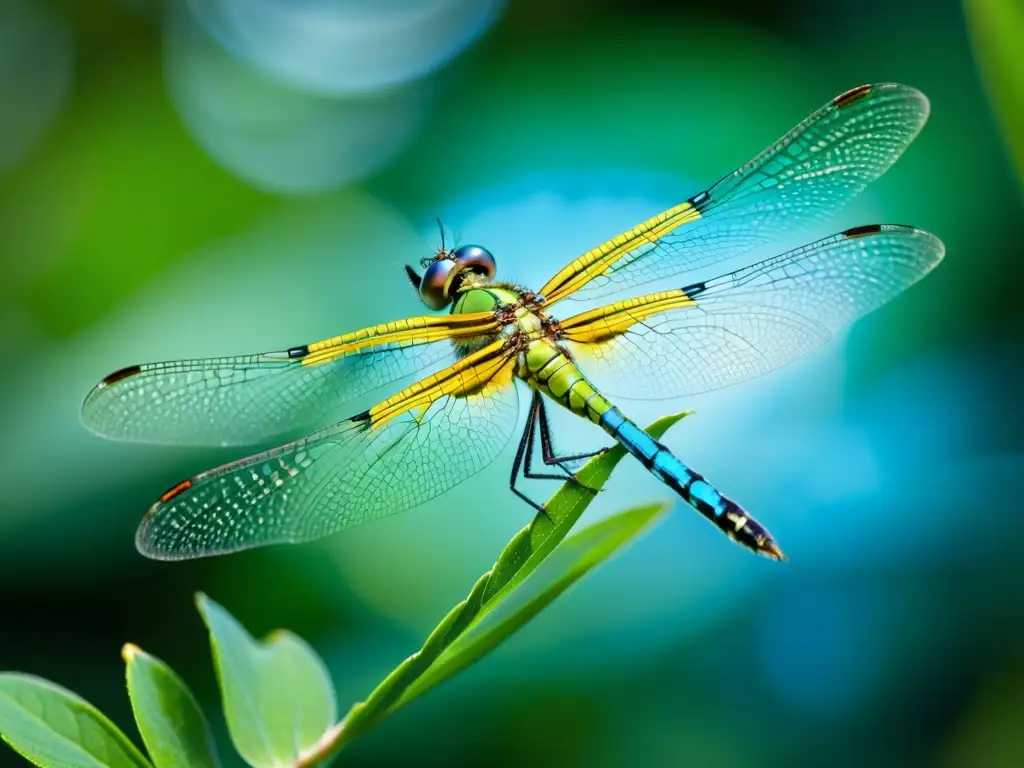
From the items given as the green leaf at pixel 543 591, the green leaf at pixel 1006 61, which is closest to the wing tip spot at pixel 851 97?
the green leaf at pixel 1006 61

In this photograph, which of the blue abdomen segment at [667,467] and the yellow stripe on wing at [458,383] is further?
the yellow stripe on wing at [458,383]

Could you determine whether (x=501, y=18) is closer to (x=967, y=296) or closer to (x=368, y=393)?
(x=967, y=296)

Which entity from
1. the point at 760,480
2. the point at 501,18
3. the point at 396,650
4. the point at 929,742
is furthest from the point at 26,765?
the point at 501,18

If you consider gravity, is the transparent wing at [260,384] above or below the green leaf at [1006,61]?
above

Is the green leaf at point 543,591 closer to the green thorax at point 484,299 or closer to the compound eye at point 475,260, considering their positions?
the green thorax at point 484,299

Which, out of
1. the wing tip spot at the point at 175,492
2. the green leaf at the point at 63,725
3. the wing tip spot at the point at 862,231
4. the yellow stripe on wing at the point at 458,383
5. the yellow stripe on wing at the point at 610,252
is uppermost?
the yellow stripe on wing at the point at 610,252

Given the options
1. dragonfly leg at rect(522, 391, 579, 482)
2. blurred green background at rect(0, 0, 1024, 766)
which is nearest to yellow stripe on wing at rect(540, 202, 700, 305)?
dragonfly leg at rect(522, 391, 579, 482)

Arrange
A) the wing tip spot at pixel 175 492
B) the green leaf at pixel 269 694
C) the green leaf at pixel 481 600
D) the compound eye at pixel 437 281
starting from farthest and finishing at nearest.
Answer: the compound eye at pixel 437 281 < the wing tip spot at pixel 175 492 < the green leaf at pixel 269 694 < the green leaf at pixel 481 600
